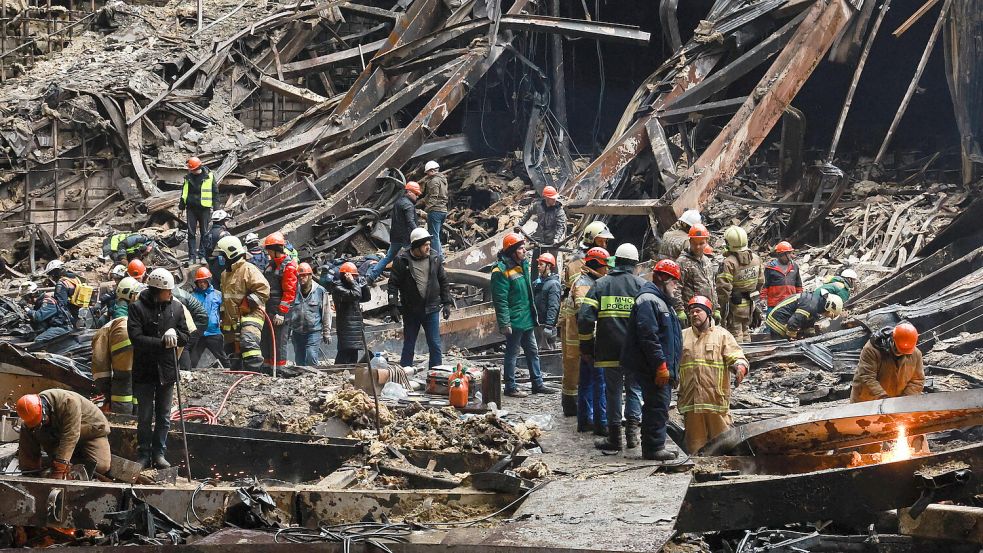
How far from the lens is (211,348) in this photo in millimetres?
12578

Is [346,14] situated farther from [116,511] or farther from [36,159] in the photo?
[116,511]

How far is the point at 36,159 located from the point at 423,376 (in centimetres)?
931

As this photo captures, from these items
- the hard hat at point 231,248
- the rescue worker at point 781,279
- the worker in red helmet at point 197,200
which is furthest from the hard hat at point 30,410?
the rescue worker at point 781,279

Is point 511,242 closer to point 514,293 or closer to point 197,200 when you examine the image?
point 514,293

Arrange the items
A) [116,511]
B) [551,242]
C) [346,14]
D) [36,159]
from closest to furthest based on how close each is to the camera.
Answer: [116,511] → [551,242] → [36,159] → [346,14]

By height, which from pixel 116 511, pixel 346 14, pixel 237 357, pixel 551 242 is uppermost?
pixel 346 14

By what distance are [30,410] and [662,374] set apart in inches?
181

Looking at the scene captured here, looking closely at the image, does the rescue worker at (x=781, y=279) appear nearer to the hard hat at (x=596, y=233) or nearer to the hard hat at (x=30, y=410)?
the hard hat at (x=596, y=233)

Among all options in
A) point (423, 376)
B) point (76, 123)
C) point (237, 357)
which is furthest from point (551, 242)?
point (76, 123)

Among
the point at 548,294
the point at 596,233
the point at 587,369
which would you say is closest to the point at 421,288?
the point at 548,294

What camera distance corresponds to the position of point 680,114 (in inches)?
653

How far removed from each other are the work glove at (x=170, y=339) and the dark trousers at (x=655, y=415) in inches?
144

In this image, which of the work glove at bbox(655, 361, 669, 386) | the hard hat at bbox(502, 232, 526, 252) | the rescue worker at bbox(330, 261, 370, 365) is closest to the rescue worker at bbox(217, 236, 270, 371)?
the rescue worker at bbox(330, 261, 370, 365)

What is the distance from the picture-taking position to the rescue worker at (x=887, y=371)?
29.8ft
